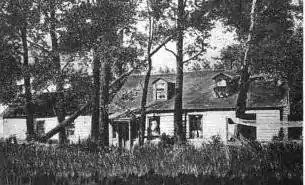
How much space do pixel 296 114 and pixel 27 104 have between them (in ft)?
19.2

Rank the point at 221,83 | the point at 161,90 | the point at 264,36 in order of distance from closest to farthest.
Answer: the point at 264,36 → the point at 221,83 → the point at 161,90

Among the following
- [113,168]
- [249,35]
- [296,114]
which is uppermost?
[249,35]

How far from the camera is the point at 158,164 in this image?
5887 millimetres

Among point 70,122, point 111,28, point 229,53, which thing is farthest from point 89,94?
point 229,53

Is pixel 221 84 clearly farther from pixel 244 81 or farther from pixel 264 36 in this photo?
pixel 264 36

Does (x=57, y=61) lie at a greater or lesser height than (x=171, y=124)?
greater

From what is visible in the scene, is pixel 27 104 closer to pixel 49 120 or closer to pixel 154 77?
pixel 49 120

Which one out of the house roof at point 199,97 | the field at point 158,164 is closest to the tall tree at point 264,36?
the field at point 158,164

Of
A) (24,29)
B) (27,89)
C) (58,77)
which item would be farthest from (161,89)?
(24,29)

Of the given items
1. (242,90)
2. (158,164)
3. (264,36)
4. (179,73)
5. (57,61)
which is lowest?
(158,164)

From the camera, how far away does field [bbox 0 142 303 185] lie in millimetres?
3846

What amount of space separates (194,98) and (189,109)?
0.48m

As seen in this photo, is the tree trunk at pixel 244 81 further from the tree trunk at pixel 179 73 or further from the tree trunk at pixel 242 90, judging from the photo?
the tree trunk at pixel 179 73

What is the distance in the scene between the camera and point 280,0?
7.31 m
